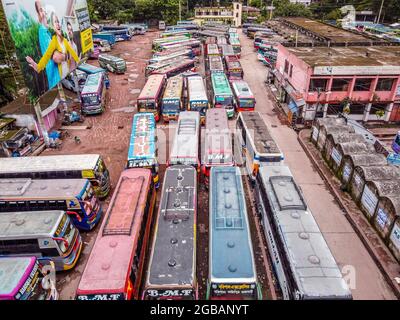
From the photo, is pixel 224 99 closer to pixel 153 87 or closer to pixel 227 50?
pixel 153 87

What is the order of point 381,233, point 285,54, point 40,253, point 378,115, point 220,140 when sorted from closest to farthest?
point 40,253, point 381,233, point 220,140, point 378,115, point 285,54

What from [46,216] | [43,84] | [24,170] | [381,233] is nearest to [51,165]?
[24,170]

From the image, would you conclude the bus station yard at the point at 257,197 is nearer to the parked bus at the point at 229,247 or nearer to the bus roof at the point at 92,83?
the parked bus at the point at 229,247

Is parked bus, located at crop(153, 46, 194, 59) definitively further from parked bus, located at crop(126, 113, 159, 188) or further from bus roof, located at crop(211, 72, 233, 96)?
parked bus, located at crop(126, 113, 159, 188)

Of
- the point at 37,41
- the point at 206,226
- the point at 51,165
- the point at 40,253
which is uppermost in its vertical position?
the point at 37,41

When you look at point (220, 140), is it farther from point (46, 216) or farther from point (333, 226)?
point (46, 216)

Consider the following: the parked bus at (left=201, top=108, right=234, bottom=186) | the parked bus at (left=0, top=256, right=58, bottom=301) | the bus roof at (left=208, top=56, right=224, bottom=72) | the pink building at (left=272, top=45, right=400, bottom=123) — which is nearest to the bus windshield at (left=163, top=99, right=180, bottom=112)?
the parked bus at (left=201, top=108, right=234, bottom=186)

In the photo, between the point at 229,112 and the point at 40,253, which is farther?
the point at 229,112

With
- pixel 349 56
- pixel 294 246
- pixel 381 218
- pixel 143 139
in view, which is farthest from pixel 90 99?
pixel 381 218
